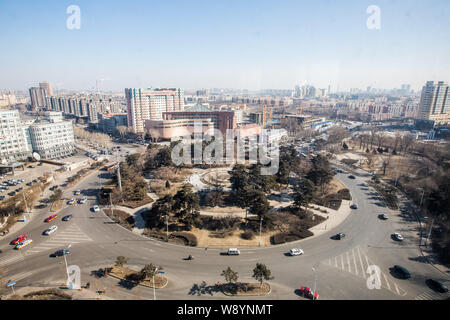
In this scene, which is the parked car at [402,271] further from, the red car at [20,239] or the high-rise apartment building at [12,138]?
the high-rise apartment building at [12,138]

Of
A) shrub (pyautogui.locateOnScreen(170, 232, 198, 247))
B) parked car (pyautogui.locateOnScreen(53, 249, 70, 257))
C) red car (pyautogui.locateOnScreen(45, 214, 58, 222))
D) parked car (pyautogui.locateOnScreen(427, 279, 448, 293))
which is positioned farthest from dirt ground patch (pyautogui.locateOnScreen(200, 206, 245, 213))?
parked car (pyautogui.locateOnScreen(427, 279, 448, 293))

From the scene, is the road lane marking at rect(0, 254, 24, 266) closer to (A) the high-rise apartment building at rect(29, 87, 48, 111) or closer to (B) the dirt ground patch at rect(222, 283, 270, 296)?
(B) the dirt ground patch at rect(222, 283, 270, 296)

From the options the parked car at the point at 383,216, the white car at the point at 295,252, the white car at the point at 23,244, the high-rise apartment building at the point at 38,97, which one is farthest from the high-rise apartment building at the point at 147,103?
the high-rise apartment building at the point at 38,97

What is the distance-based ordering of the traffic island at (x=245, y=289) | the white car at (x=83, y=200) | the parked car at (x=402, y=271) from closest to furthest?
the traffic island at (x=245, y=289), the parked car at (x=402, y=271), the white car at (x=83, y=200)

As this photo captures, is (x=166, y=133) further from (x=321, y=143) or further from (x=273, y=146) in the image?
(x=321, y=143)

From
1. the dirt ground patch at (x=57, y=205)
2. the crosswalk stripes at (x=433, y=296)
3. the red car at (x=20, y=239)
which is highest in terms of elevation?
the crosswalk stripes at (x=433, y=296)
